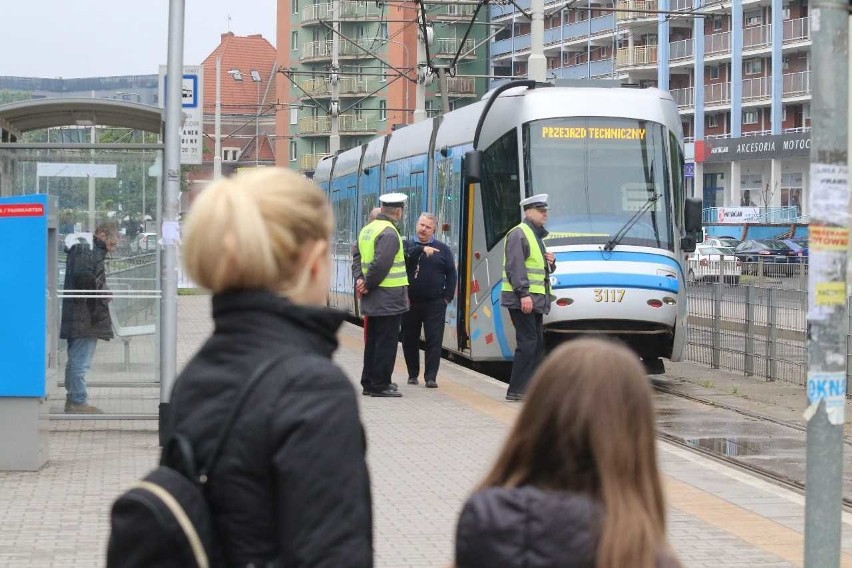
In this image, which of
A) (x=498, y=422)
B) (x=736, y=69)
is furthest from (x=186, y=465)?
(x=736, y=69)

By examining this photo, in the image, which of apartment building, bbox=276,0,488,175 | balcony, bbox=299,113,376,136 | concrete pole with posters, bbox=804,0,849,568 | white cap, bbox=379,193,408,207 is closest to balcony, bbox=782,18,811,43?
apartment building, bbox=276,0,488,175

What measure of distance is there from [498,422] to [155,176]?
11.2ft

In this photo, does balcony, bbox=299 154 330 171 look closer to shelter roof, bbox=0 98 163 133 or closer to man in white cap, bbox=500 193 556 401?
man in white cap, bbox=500 193 556 401

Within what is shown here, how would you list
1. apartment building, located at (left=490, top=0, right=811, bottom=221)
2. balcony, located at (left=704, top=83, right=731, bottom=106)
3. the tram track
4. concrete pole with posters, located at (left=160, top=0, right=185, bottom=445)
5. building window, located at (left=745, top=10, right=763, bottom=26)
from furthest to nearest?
balcony, located at (left=704, top=83, right=731, bottom=106) < building window, located at (left=745, top=10, right=763, bottom=26) < apartment building, located at (left=490, top=0, right=811, bottom=221) < concrete pole with posters, located at (left=160, top=0, right=185, bottom=445) < the tram track

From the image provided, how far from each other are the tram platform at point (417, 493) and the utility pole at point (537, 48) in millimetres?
9702

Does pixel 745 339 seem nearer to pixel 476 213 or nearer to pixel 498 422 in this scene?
pixel 476 213

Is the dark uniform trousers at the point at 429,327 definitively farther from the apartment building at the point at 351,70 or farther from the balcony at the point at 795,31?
the apartment building at the point at 351,70

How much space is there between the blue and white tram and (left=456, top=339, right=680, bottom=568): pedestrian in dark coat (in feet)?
42.1

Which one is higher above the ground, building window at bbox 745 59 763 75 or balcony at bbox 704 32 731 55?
balcony at bbox 704 32 731 55

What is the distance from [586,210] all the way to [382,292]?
111 inches

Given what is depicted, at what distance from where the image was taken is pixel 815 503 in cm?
553

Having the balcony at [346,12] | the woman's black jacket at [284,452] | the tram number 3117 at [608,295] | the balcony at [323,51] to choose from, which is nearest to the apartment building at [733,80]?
the balcony at [346,12]

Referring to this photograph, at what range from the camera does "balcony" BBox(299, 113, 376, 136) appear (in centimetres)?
9188

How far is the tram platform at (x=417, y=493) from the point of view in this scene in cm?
752
